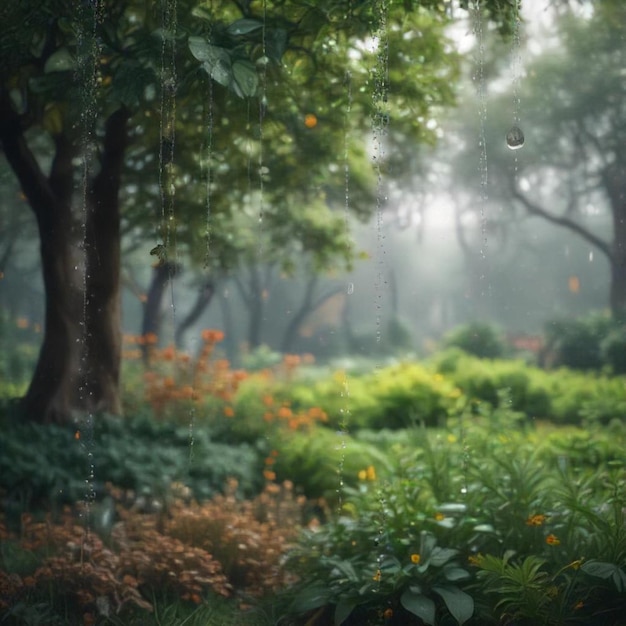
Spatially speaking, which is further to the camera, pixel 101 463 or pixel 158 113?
pixel 101 463

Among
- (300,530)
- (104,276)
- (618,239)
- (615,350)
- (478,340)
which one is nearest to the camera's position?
(300,530)

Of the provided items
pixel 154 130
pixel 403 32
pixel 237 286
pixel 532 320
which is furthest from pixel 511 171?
A: pixel 154 130

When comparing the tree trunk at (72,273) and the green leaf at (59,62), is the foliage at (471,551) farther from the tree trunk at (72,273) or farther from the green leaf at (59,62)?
the green leaf at (59,62)

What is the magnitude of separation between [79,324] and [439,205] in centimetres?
483

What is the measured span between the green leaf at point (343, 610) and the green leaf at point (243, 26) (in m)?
2.67

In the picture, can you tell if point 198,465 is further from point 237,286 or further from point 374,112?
point 237,286

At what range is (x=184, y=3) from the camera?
3.49 metres

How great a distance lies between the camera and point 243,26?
10.9ft

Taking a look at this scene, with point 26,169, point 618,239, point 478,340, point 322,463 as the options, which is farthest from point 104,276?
point 478,340

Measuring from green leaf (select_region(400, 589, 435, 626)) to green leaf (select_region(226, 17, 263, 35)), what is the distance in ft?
8.83

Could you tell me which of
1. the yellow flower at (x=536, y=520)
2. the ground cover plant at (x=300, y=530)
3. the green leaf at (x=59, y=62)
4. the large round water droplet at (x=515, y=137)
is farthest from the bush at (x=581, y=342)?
the green leaf at (x=59, y=62)

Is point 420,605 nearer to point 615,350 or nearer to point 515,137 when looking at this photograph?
point 515,137

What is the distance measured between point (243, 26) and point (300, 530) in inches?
109

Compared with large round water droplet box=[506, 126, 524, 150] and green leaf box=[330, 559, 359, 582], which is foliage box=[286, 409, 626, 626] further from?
large round water droplet box=[506, 126, 524, 150]
